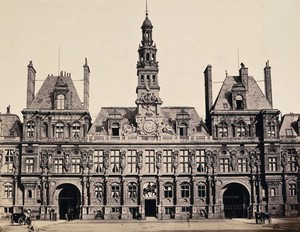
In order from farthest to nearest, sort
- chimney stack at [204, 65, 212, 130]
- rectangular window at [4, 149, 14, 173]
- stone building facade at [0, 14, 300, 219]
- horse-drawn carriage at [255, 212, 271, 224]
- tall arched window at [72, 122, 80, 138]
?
1. chimney stack at [204, 65, 212, 130]
2. tall arched window at [72, 122, 80, 138]
3. rectangular window at [4, 149, 14, 173]
4. stone building facade at [0, 14, 300, 219]
5. horse-drawn carriage at [255, 212, 271, 224]

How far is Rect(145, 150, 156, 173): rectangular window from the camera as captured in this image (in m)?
50.2

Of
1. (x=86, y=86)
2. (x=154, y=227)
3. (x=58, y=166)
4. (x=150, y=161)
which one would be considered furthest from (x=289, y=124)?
(x=58, y=166)

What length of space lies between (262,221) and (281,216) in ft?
24.3

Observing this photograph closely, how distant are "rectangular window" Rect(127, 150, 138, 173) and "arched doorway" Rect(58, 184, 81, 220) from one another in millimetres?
6258

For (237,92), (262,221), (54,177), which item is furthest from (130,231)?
(237,92)

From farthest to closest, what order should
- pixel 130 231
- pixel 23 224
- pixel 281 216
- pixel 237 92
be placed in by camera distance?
pixel 237 92, pixel 281 216, pixel 23 224, pixel 130 231

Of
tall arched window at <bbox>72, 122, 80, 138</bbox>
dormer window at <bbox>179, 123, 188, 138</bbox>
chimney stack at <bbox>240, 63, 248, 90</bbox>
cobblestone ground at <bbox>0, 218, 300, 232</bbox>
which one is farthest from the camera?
chimney stack at <bbox>240, 63, 248, 90</bbox>

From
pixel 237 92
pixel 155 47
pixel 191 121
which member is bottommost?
pixel 191 121

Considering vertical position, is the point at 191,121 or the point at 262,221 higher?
the point at 191,121

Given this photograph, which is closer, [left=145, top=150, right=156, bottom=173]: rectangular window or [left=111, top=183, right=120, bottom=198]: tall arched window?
[left=111, top=183, right=120, bottom=198]: tall arched window

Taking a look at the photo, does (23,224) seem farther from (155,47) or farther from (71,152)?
(155,47)

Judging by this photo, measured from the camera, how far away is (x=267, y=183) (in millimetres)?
49625

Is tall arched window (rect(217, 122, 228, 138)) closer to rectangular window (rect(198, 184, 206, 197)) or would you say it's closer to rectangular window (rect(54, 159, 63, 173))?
rectangular window (rect(198, 184, 206, 197))

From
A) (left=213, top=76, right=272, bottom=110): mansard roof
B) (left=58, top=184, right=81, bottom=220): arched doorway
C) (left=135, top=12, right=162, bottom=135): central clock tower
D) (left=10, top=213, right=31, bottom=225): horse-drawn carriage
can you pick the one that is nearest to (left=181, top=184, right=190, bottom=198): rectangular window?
(left=135, top=12, right=162, bottom=135): central clock tower
